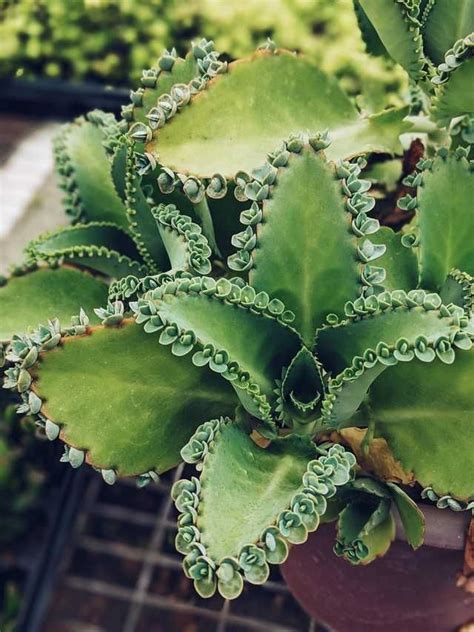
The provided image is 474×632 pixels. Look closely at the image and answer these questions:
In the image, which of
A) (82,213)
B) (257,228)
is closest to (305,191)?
(257,228)

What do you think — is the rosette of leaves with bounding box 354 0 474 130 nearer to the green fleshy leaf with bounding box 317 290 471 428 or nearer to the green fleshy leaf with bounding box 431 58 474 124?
the green fleshy leaf with bounding box 431 58 474 124

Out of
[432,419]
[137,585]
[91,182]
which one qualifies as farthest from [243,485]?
[137,585]

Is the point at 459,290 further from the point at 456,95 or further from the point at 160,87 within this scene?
the point at 160,87

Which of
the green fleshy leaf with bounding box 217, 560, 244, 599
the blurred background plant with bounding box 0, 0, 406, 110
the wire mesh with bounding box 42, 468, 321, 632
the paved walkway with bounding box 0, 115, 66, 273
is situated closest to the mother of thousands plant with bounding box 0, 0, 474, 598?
the green fleshy leaf with bounding box 217, 560, 244, 599

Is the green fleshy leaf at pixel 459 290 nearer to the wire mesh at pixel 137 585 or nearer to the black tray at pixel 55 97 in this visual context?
the wire mesh at pixel 137 585

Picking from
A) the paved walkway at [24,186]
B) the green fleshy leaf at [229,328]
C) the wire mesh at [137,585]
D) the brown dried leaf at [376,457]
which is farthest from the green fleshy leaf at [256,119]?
the paved walkway at [24,186]

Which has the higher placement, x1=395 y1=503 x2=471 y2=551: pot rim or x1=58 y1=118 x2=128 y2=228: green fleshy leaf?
x1=58 y1=118 x2=128 y2=228: green fleshy leaf

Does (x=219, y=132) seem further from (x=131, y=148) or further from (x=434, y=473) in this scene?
(x=434, y=473)
